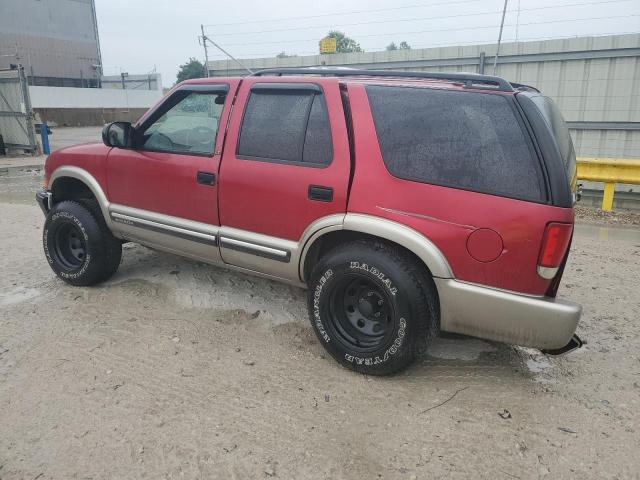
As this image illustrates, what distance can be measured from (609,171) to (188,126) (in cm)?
669

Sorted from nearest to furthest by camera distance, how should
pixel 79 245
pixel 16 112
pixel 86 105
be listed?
pixel 79 245
pixel 16 112
pixel 86 105

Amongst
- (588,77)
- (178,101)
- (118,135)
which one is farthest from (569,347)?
(588,77)

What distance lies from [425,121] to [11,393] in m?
2.83

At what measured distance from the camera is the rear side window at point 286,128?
123 inches

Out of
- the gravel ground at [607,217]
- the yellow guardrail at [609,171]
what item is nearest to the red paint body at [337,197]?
the gravel ground at [607,217]

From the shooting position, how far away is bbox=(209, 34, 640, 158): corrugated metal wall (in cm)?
881

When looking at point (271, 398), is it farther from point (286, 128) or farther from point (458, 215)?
point (286, 128)

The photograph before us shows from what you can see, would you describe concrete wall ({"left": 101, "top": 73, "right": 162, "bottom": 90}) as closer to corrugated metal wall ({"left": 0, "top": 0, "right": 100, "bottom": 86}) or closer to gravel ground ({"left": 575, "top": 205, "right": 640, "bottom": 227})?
corrugated metal wall ({"left": 0, "top": 0, "right": 100, "bottom": 86})

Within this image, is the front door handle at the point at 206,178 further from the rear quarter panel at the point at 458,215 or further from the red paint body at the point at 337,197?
the rear quarter panel at the point at 458,215

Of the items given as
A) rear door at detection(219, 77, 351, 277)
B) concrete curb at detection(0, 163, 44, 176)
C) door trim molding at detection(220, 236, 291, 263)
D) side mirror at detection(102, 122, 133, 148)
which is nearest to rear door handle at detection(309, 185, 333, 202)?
rear door at detection(219, 77, 351, 277)

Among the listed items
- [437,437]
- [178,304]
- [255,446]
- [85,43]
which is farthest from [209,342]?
[85,43]

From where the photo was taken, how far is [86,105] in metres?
33.4

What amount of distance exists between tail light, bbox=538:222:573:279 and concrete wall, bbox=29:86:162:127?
3074 centimetres

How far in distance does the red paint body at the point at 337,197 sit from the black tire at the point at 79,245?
1.07 feet
